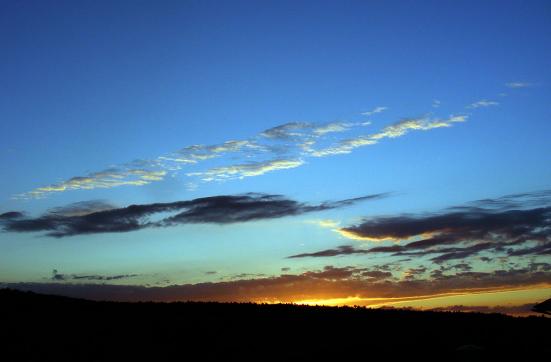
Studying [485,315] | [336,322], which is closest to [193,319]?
[336,322]

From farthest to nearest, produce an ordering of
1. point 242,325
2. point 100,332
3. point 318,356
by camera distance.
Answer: point 242,325, point 100,332, point 318,356

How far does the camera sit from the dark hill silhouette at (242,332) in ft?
113

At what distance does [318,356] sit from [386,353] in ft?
14.2

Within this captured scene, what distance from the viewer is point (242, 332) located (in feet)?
131

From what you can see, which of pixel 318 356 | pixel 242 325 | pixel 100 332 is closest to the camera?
pixel 318 356

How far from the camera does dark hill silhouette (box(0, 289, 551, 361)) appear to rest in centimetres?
3434

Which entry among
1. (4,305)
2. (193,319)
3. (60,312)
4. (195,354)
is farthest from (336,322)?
(4,305)

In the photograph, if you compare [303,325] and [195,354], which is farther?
[303,325]

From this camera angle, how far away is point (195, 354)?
34.5 m

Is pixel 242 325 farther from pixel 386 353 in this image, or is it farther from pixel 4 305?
pixel 4 305

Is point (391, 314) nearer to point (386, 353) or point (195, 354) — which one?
point (386, 353)

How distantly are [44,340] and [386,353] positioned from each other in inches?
799

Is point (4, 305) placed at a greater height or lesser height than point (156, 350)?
greater

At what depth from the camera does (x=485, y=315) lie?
51250 millimetres
